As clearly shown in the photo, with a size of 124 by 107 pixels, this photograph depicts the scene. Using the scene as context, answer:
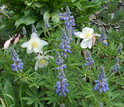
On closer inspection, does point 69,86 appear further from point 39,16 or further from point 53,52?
point 39,16

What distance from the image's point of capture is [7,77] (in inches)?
95.6

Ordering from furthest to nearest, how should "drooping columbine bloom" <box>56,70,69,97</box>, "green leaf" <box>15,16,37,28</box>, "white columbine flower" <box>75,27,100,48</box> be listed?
"green leaf" <box>15,16,37,28</box>
"white columbine flower" <box>75,27,100,48</box>
"drooping columbine bloom" <box>56,70,69,97</box>

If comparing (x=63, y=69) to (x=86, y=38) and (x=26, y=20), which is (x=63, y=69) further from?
(x=26, y=20)

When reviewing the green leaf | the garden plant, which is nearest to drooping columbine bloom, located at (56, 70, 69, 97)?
the garden plant

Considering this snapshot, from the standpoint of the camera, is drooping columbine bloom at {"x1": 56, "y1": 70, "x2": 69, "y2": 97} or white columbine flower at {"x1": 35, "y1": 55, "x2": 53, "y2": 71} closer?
drooping columbine bloom at {"x1": 56, "y1": 70, "x2": 69, "y2": 97}

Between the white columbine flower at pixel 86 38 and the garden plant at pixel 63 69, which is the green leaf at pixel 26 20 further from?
the white columbine flower at pixel 86 38

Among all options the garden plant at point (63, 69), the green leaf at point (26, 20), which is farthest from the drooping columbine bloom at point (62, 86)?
the green leaf at point (26, 20)

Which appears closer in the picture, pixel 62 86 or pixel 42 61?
pixel 62 86

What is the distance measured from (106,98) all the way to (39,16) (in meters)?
2.47

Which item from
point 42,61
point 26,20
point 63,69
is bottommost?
point 26,20

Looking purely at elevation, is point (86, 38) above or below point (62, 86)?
above

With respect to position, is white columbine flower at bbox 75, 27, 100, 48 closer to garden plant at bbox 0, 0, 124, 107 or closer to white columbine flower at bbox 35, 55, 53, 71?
garden plant at bbox 0, 0, 124, 107

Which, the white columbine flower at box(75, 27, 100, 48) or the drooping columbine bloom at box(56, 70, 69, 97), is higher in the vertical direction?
the white columbine flower at box(75, 27, 100, 48)

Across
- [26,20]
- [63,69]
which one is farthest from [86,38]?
[26,20]
